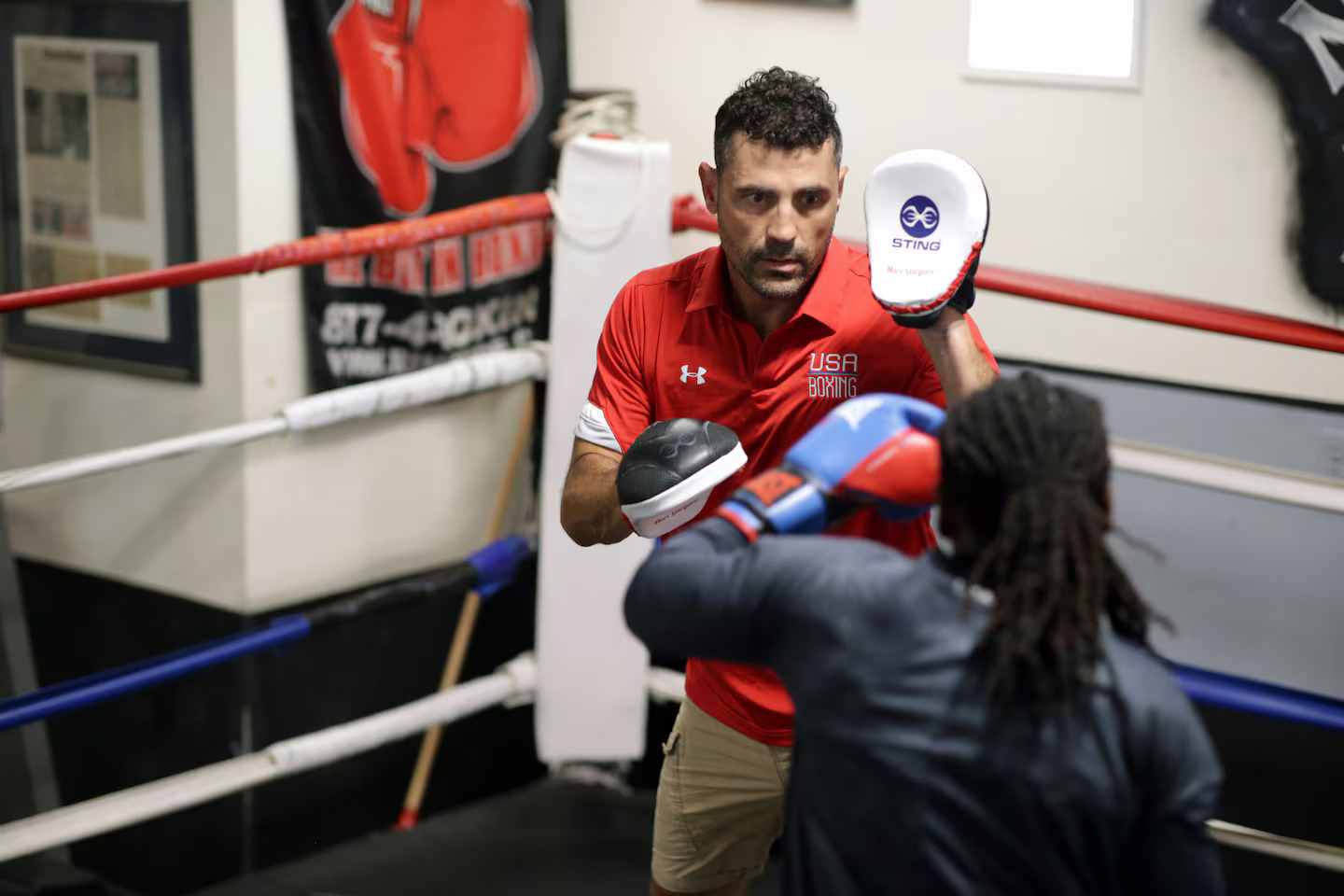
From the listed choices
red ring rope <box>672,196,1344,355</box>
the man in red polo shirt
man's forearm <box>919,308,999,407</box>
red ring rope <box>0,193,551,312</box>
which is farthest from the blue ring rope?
red ring rope <box>0,193,551,312</box>

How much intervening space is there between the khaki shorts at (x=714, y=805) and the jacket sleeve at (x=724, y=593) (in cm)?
66

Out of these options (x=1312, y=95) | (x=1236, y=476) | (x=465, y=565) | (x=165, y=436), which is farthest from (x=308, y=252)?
(x=1312, y=95)

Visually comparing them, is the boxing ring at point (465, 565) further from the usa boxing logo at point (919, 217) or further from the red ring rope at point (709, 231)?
the usa boxing logo at point (919, 217)

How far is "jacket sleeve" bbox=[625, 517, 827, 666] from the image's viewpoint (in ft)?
3.67

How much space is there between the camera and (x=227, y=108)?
98.7 inches

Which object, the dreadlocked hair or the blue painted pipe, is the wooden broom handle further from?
the dreadlocked hair

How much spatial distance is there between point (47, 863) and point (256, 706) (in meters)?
0.46

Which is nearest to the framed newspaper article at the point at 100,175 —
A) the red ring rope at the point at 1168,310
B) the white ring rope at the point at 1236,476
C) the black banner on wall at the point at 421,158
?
the black banner on wall at the point at 421,158


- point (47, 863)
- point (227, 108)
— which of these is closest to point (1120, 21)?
point (227, 108)

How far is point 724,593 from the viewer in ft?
3.68

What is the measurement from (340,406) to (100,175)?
0.69m

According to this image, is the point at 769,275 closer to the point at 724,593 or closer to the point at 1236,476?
the point at 724,593

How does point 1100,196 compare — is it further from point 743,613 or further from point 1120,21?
point 743,613

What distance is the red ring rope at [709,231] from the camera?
1992 millimetres
